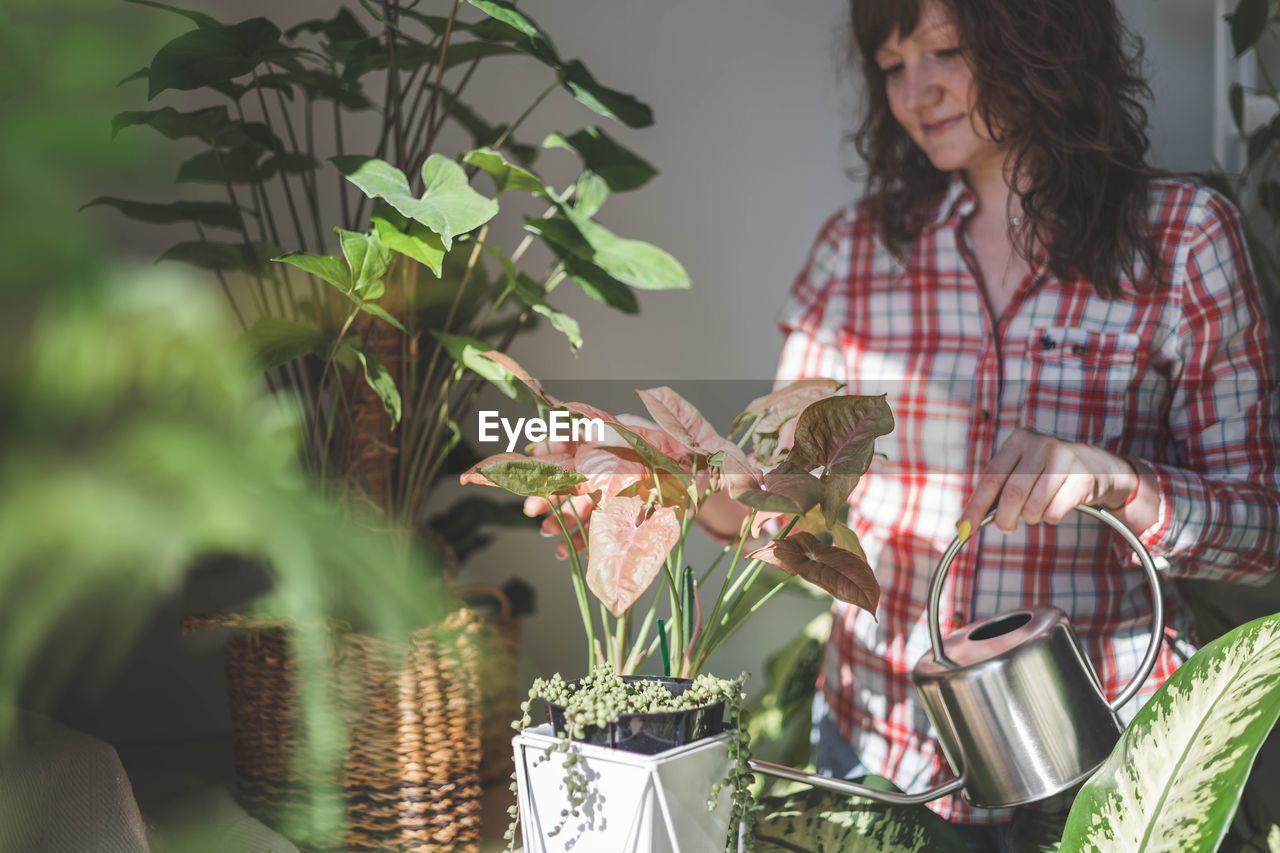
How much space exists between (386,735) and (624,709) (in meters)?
0.39

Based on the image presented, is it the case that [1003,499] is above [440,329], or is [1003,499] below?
below

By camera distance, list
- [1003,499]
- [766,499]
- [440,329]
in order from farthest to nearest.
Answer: [440,329] < [1003,499] < [766,499]

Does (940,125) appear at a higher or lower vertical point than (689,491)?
higher

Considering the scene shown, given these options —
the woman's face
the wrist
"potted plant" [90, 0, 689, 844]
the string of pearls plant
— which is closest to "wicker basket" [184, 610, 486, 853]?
"potted plant" [90, 0, 689, 844]

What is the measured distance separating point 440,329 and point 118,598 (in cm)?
47

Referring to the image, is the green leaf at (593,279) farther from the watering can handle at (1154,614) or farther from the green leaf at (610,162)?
the watering can handle at (1154,614)

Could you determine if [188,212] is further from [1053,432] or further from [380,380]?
[1053,432]

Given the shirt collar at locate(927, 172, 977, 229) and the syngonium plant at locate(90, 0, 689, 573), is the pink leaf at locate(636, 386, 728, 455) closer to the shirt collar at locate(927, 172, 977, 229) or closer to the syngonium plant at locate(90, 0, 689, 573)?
the syngonium plant at locate(90, 0, 689, 573)

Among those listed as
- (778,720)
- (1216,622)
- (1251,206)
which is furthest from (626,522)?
(1251,206)

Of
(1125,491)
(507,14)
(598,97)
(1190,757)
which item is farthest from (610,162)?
(1190,757)

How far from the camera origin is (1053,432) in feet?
3.43

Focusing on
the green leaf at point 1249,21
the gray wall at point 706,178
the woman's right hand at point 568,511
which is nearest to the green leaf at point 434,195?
the woman's right hand at point 568,511

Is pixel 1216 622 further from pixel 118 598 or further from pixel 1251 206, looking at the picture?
pixel 118 598

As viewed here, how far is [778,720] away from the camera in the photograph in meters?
1.26
